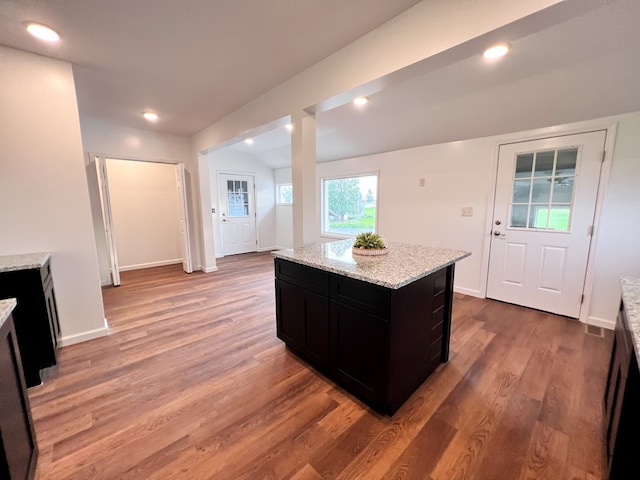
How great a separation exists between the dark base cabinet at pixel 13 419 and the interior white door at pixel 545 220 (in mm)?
4281

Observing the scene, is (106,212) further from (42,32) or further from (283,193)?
(283,193)

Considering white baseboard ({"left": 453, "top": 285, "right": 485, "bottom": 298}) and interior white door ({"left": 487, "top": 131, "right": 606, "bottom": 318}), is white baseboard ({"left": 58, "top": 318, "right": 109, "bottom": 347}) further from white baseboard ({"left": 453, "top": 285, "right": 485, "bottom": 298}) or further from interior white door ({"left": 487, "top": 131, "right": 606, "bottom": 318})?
interior white door ({"left": 487, "top": 131, "right": 606, "bottom": 318})

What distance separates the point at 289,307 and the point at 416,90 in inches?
98.3

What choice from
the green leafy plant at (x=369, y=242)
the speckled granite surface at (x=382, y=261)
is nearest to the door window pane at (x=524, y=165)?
the speckled granite surface at (x=382, y=261)

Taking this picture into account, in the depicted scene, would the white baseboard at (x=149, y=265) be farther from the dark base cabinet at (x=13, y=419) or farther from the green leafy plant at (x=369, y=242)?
the green leafy plant at (x=369, y=242)

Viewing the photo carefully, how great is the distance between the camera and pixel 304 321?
6.97ft

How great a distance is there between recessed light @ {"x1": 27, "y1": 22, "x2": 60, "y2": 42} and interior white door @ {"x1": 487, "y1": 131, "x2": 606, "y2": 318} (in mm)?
4359

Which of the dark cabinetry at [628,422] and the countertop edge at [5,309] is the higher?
the countertop edge at [5,309]

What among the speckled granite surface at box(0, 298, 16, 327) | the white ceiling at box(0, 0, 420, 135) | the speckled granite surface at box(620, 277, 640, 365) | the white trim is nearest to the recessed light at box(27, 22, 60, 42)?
the white ceiling at box(0, 0, 420, 135)

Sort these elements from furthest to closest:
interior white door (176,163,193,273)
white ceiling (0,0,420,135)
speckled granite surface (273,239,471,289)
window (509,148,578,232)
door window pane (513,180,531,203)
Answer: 1. interior white door (176,163,193,273)
2. door window pane (513,180,531,203)
3. window (509,148,578,232)
4. white ceiling (0,0,420,135)
5. speckled granite surface (273,239,471,289)

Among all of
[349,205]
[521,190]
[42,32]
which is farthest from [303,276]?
[349,205]

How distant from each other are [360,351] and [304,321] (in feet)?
1.87

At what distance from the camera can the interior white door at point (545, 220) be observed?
2.80 metres

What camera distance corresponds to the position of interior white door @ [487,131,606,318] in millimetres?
2803
